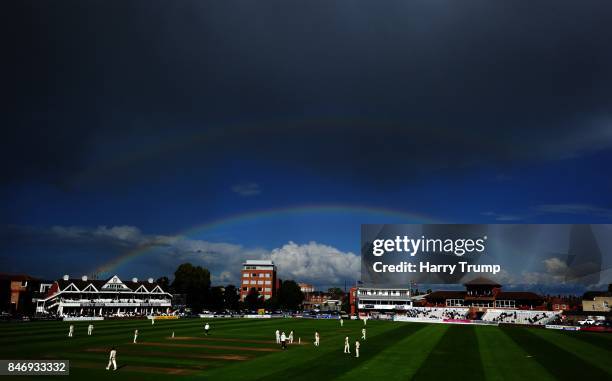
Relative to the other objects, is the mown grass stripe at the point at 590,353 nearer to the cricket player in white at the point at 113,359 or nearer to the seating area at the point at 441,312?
the cricket player in white at the point at 113,359

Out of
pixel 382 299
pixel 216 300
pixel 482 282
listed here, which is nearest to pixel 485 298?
pixel 482 282

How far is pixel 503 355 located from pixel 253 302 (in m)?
143

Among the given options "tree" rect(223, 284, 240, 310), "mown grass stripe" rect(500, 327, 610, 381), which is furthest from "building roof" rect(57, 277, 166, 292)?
"mown grass stripe" rect(500, 327, 610, 381)

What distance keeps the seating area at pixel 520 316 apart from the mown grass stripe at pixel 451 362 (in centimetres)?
6925

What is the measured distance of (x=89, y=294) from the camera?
13788 centimetres

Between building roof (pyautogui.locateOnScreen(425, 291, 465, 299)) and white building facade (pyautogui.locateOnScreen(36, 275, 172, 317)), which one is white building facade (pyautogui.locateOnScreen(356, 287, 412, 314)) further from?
Answer: white building facade (pyautogui.locateOnScreen(36, 275, 172, 317))

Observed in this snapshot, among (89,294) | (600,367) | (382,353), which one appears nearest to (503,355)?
(600,367)

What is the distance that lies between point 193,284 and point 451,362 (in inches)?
5443

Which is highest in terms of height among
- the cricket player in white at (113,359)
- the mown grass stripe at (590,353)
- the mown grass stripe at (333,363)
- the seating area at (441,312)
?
the cricket player in white at (113,359)

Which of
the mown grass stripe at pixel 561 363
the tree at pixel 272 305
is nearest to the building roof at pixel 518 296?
the tree at pixel 272 305

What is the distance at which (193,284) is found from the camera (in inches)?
6658

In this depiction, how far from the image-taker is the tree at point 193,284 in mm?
160125

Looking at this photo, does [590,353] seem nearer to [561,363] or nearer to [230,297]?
[561,363]

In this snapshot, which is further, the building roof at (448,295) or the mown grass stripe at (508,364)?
the building roof at (448,295)
